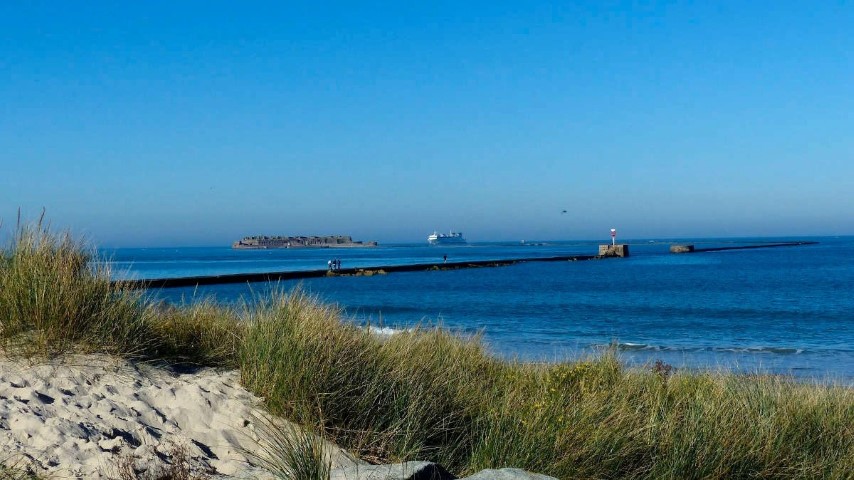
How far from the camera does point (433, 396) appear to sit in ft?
23.1

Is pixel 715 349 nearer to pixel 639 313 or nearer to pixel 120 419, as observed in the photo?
pixel 639 313

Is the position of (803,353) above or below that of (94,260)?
below

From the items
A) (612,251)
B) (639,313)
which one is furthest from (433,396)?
(612,251)

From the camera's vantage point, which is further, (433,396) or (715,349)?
(715,349)

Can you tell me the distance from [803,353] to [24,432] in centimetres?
1883

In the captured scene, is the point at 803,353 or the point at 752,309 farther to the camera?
the point at 752,309

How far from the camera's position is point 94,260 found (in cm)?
822

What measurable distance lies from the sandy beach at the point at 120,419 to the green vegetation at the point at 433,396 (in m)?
0.26

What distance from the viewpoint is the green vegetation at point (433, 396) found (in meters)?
6.05

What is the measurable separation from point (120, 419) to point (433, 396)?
2598 millimetres

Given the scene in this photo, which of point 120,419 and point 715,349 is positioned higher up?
point 120,419

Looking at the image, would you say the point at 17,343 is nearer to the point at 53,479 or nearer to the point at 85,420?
the point at 85,420

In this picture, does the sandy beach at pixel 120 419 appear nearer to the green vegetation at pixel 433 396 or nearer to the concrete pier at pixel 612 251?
the green vegetation at pixel 433 396

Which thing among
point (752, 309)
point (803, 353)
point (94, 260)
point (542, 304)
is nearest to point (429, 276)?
point (542, 304)
